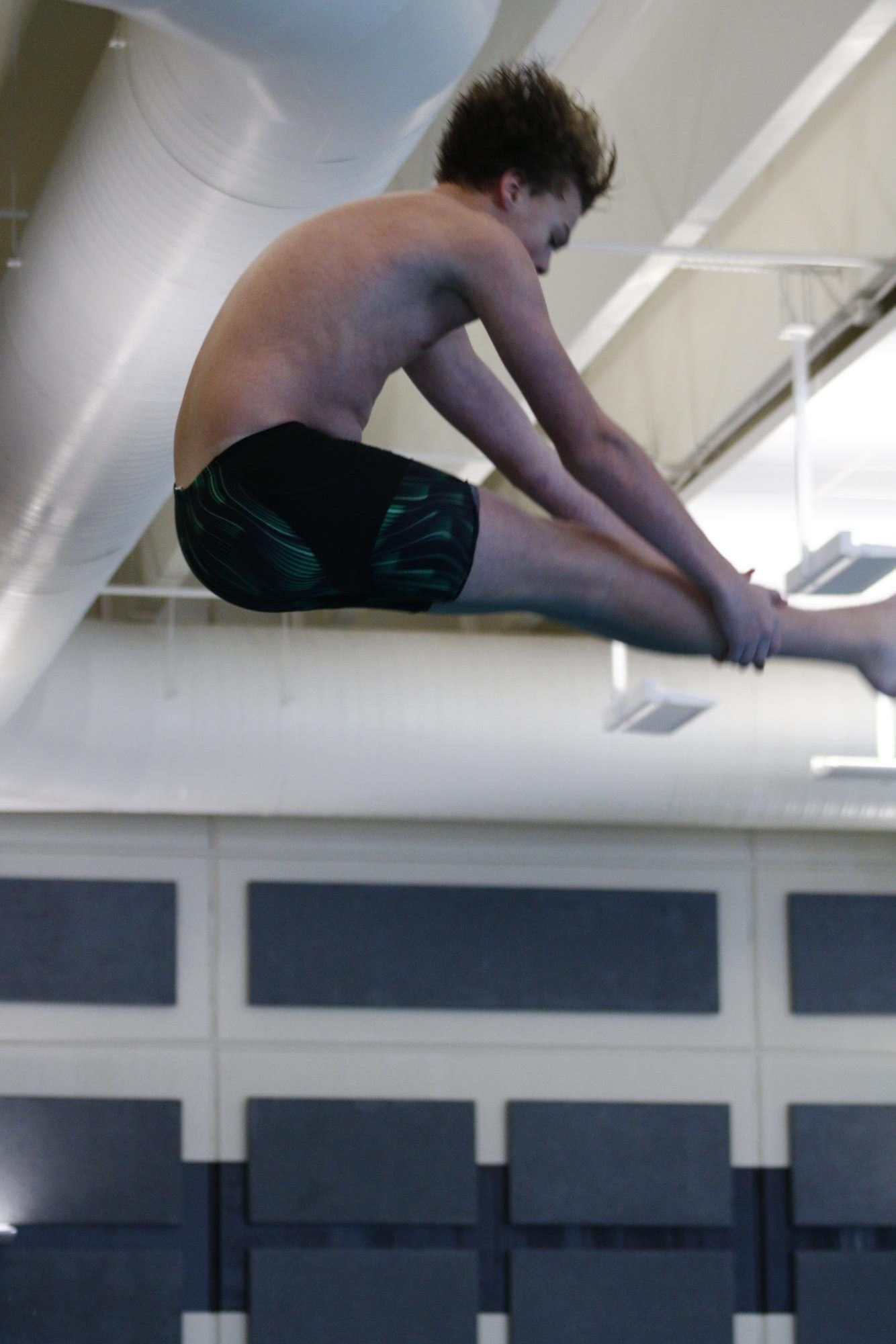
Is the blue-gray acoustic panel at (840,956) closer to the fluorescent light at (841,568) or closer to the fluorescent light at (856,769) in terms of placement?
the fluorescent light at (856,769)

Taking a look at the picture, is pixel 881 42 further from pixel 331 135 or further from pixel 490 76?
pixel 490 76

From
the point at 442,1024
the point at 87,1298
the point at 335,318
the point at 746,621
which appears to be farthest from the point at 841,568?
the point at 87,1298

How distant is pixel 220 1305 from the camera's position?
7324 mm

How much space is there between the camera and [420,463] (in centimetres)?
203

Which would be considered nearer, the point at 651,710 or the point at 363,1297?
the point at 651,710

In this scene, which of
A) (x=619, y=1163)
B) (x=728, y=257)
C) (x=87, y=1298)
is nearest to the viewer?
(x=728, y=257)

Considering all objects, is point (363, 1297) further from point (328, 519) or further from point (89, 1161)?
point (328, 519)

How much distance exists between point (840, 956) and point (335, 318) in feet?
21.2

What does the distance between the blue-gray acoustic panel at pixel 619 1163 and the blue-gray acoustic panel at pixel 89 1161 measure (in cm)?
150

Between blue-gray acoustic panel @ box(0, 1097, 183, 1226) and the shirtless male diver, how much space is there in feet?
18.5

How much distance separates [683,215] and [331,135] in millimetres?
1686

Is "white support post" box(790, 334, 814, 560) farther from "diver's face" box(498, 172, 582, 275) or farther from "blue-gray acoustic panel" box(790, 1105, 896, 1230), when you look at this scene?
"blue-gray acoustic panel" box(790, 1105, 896, 1230)

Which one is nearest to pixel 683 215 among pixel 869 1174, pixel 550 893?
pixel 550 893

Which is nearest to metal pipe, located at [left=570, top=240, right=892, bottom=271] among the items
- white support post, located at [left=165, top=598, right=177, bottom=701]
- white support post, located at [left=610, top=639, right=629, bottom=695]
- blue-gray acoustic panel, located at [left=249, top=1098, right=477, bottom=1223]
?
white support post, located at [left=610, top=639, right=629, bottom=695]
